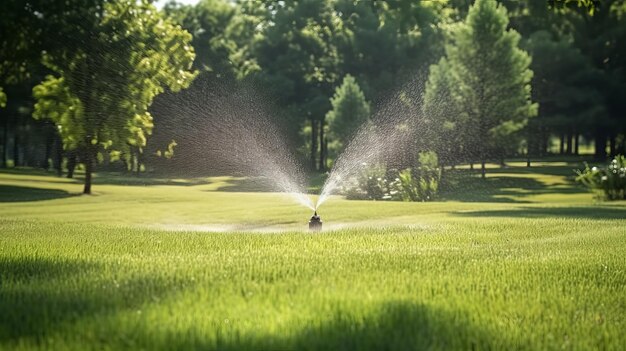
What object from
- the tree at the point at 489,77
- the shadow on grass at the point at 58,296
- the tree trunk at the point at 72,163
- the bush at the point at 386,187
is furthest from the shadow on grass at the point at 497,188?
the shadow on grass at the point at 58,296

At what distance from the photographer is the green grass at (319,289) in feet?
17.3

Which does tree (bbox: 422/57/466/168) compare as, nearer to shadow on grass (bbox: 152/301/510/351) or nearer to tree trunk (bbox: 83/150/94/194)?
tree trunk (bbox: 83/150/94/194)

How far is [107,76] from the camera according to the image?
34906 mm

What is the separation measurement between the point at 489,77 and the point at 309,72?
2985 centimetres

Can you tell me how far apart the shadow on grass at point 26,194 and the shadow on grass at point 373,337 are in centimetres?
2550

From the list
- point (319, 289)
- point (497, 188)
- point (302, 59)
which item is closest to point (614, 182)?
point (497, 188)

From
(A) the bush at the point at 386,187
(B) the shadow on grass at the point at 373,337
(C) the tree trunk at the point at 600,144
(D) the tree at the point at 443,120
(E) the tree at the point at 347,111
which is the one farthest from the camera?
(C) the tree trunk at the point at 600,144

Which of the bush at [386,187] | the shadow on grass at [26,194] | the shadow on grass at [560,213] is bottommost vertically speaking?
the shadow on grass at [26,194]

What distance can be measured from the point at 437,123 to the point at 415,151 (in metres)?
2.19

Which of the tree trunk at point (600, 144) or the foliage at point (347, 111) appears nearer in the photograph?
the foliage at point (347, 111)

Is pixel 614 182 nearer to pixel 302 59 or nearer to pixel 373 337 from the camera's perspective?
pixel 373 337

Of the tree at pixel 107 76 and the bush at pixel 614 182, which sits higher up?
the tree at pixel 107 76

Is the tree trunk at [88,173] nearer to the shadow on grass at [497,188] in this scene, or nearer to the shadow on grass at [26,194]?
the shadow on grass at [26,194]

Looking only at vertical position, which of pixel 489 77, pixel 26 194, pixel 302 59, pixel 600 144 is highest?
pixel 302 59
